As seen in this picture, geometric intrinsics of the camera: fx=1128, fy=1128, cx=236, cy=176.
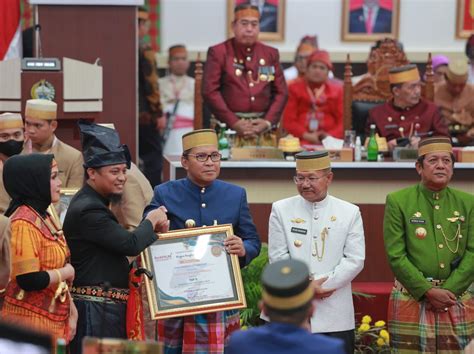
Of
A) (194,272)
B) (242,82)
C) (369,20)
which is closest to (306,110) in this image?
(242,82)

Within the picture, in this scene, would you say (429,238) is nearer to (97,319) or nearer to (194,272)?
(194,272)

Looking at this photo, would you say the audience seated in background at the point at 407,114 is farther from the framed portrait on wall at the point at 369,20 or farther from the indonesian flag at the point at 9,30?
the framed portrait on wall at the point at 369,20

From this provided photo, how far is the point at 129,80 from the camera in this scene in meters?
9.38

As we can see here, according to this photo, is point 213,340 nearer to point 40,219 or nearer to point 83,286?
point 83,286

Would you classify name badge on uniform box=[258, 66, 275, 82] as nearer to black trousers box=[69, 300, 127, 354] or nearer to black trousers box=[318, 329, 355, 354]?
black trousers box=[318, 329, 355, 354]

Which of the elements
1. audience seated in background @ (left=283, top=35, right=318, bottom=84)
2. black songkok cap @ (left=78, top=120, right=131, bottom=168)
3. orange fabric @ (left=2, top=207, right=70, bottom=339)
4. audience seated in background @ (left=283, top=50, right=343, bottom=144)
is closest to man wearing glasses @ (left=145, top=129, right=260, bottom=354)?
black songkok cap @ (left=78, top=120, right=131, bottom=168)

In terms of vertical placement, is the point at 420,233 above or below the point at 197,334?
above

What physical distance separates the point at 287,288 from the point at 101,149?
228cm

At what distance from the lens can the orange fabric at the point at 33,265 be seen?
5.46 meters

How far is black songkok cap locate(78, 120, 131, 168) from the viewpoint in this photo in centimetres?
591

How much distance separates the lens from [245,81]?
958 cm

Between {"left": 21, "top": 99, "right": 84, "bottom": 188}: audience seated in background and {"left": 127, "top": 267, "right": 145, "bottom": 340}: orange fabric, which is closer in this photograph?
{"left": 127, "top": 267, "right": 145, "bottom": 340}: orange fabric

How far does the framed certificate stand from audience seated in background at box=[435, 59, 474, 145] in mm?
4359

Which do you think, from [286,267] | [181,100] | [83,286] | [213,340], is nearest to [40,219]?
[83,286]
